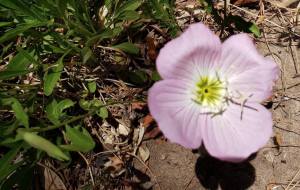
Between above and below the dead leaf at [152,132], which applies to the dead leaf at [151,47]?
above

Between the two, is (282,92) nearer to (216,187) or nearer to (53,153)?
(216,187)

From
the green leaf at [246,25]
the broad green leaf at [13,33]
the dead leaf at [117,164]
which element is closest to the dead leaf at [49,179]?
the dead leaf at [117,164]

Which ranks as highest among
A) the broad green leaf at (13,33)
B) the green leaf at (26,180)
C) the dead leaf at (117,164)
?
the broad green leaf at (13,33)

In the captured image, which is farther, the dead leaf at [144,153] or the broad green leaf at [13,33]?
the dead leaf at [144,153]

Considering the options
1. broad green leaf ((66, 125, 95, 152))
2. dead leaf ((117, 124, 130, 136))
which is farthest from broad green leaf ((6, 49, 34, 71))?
dead leaf ((117, 124, 130, 136))

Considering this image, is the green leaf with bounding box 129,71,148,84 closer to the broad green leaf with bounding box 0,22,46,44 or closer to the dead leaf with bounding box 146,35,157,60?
the dead leaf with bounding box 146,35,157,60

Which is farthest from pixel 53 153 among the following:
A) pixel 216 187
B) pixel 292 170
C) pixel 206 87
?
pixel 292 170

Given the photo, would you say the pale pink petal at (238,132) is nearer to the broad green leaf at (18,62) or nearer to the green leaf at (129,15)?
the green leaf at (129,15)

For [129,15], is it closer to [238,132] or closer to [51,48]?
[51,48]
